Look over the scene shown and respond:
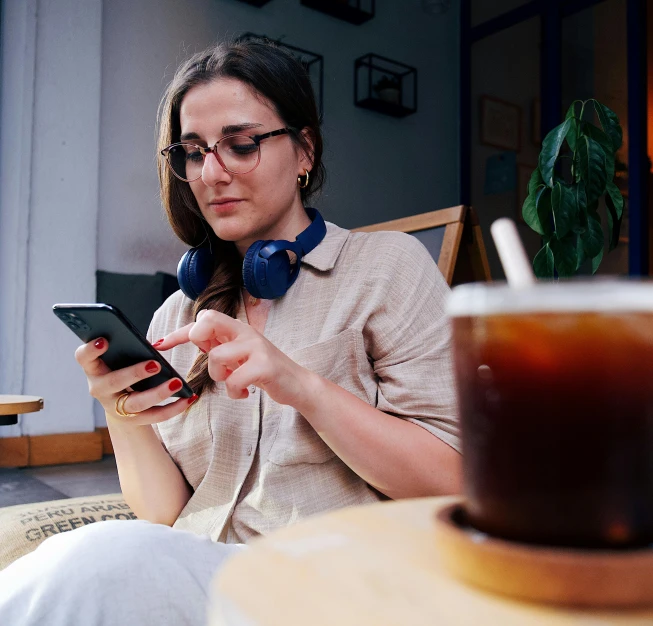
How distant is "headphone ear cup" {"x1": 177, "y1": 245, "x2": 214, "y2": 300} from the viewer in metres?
1.12

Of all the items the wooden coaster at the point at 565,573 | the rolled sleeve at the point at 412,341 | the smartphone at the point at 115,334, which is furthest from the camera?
the rolled sleeve at the point at 412,341

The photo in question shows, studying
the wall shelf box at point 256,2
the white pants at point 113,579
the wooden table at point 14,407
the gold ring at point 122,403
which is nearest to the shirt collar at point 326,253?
the gold ring at point 122,403

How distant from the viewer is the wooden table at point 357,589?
25 centimetres

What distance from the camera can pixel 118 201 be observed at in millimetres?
3453

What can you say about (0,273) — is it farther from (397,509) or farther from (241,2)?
(397,509)

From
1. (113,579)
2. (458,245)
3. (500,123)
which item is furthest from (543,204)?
(500,123)

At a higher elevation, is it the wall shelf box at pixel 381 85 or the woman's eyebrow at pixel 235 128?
the wall shelf box at pixel 381 85

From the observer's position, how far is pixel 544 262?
206 cm

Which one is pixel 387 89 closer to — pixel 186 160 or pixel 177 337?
pixel 186 160

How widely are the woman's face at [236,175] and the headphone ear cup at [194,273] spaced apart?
0.08m

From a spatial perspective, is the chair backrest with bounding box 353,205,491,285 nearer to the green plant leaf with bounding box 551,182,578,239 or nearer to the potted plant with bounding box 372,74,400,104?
the green plant leaf with bounding box 551,182,578,239

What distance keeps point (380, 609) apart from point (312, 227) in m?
0.86

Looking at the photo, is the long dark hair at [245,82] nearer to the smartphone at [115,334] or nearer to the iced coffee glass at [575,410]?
the smartphone at [115,334]

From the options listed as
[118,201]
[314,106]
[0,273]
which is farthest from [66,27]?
[314,106]
